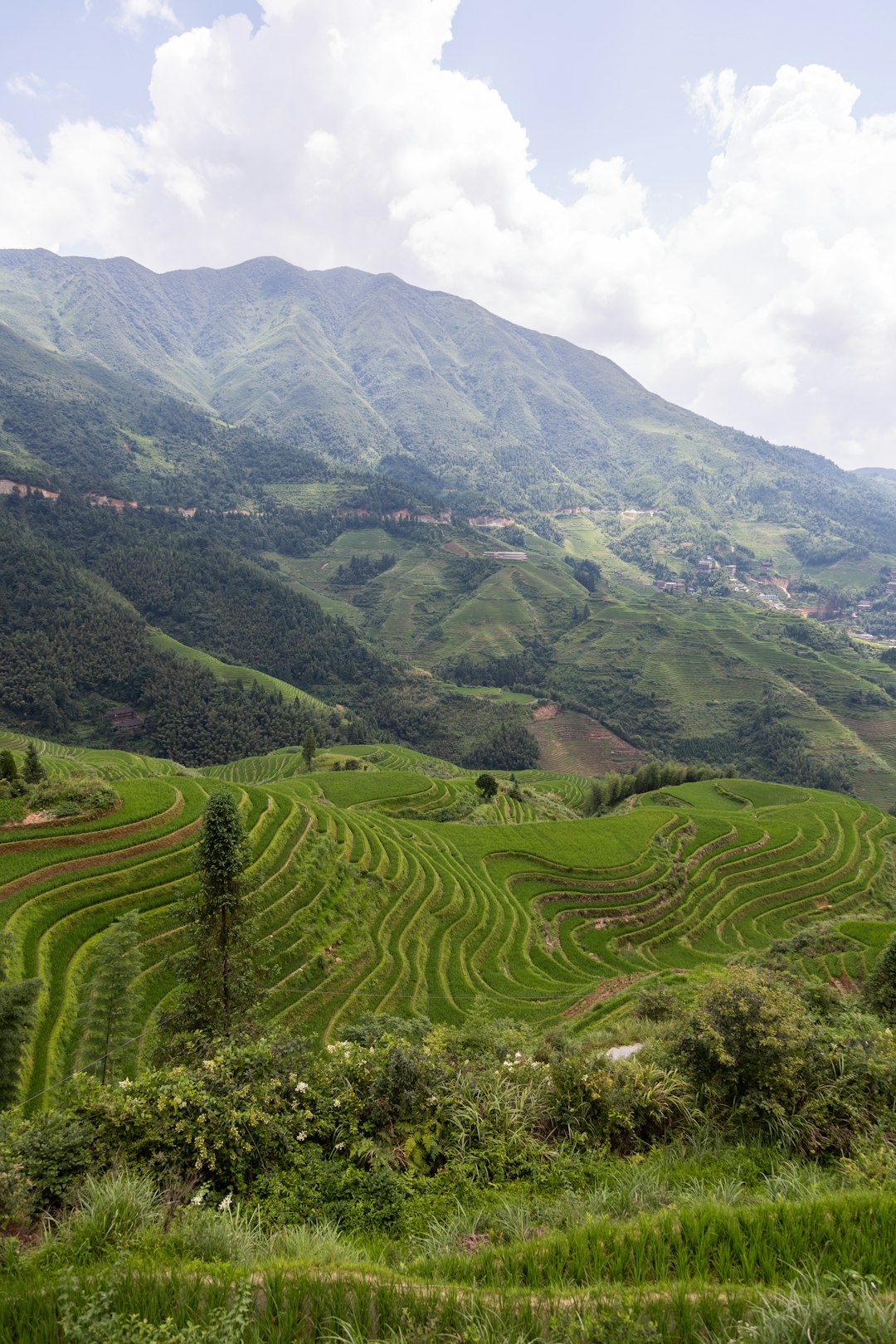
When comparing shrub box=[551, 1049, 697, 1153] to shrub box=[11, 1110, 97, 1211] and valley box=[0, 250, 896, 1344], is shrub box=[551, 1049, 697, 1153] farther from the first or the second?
shrub box=[11, 1110, 97, 1211]

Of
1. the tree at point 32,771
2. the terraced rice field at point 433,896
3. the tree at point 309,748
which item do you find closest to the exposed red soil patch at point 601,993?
the terraced rice field at point 433,896

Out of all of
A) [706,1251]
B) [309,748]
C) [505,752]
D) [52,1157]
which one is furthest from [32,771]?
[505,752]

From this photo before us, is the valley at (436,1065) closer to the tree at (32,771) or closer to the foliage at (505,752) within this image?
the tree at (32,771)

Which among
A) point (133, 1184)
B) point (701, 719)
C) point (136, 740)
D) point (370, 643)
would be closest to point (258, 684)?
point (136, 740)

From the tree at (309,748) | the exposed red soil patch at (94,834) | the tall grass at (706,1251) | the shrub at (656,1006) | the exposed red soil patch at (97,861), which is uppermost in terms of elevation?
the tall grass at (706,1251)

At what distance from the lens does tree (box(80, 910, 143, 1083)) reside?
1864cm

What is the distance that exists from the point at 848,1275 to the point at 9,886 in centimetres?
3109

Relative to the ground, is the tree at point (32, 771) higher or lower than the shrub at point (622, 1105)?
lower

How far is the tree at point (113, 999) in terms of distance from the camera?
1864 centimetres

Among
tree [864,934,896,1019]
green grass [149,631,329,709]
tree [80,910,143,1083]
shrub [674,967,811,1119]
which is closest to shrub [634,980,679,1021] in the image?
tree [864,934,896,1019]

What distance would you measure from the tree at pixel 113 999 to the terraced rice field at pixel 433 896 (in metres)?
1.51

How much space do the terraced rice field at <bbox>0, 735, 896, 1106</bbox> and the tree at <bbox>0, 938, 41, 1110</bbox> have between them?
8.78 ft

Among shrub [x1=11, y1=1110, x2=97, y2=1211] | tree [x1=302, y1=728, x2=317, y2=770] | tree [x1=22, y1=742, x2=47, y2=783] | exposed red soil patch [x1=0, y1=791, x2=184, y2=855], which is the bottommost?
tree [x1=302, y1=728, x2=317, y2=770]

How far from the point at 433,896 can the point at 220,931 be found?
25.1 meters
